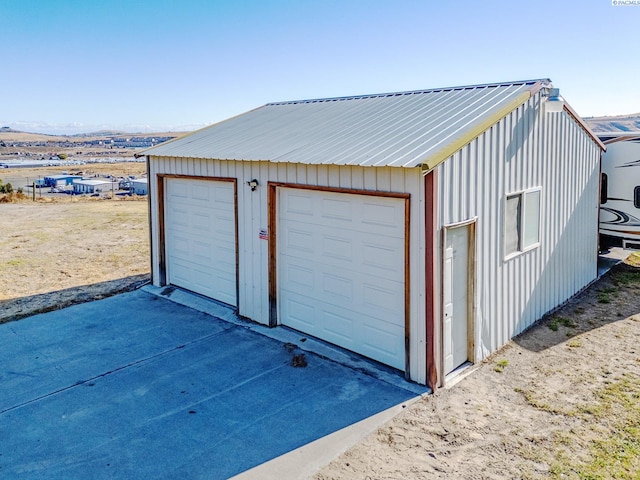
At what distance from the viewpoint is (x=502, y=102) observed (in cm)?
750

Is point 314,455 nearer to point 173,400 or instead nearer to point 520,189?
point 173,400

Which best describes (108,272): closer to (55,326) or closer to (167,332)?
(55,326)

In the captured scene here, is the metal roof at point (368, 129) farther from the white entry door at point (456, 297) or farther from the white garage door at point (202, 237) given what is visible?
the white entry door at point (456, 297)

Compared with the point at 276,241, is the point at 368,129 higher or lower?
higher

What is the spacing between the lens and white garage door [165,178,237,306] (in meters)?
9.15

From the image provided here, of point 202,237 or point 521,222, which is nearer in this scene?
point 521,222

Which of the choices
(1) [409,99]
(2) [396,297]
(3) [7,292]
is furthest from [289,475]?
(3) [7,292]

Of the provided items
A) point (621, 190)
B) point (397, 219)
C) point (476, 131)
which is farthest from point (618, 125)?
point (397, 219)

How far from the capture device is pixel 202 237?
9695 millimetres

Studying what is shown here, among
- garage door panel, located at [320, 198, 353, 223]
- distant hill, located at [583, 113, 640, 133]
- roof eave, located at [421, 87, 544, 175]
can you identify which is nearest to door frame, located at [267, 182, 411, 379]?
garage door panel, located at [320, 198, 353, 223]

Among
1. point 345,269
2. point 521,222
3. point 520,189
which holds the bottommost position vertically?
point 345,269

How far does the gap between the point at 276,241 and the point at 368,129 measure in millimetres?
2185

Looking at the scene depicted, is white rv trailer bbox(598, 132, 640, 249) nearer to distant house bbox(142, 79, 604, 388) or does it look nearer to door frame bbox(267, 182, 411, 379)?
distant house bbox(142, 79, 604, 388)

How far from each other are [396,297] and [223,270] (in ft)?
12.3
